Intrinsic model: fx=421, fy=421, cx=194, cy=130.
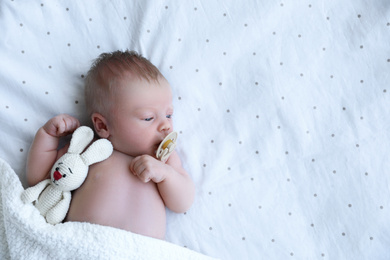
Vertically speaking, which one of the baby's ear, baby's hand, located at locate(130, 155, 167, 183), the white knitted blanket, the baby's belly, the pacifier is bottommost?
the white knitted blanket

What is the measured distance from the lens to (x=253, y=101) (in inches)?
48.9

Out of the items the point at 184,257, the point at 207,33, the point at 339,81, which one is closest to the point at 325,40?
the point at 339,81

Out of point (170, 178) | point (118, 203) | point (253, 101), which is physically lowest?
point (118, 203)

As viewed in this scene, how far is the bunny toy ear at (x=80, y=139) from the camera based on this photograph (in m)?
1.09

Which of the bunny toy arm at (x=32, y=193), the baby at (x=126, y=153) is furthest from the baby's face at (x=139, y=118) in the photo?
the bunny toy arm at (x=32, y=193)

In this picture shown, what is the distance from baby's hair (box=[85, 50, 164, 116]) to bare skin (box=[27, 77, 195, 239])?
3 cm

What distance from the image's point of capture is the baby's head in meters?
1.09

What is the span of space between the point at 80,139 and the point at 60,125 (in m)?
0.06

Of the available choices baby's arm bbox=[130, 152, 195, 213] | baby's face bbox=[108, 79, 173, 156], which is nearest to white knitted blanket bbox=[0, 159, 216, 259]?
baby's arm bbox=[130, 152, 195, 213]

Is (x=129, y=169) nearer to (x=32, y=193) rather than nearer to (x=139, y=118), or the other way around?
(x=139, y=118)

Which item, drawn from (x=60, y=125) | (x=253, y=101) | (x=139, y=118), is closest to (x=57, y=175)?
(x=60, y=125)

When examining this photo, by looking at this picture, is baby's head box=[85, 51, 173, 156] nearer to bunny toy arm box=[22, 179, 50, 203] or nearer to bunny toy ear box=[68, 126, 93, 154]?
bunny toy ear box=[68, 126, 93, 154]

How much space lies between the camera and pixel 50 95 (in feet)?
3.93

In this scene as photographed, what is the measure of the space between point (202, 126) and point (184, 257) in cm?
37
